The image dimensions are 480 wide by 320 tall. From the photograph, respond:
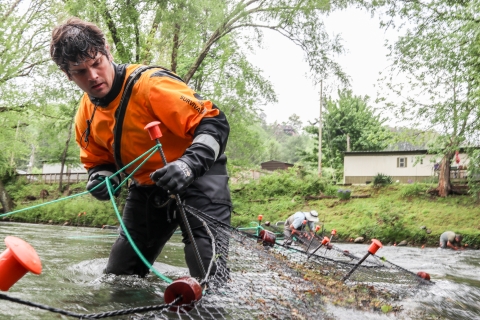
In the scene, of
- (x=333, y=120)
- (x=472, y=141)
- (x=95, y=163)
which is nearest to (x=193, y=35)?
(x=472, y=141)

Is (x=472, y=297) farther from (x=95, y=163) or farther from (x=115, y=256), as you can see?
(x=95, y=163)

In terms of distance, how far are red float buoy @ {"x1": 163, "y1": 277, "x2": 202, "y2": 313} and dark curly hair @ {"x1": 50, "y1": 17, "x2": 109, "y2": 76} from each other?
1529mm

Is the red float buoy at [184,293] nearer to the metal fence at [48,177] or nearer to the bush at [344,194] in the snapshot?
the bush at [344,194]

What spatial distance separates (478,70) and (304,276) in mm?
13658

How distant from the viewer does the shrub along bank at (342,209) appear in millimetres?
19544

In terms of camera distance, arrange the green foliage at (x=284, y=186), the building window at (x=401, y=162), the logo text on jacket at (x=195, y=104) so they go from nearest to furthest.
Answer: the logo text on jacket at (x=195, y=104), the green foliage at (x=284, y=186), the building window at (x=401, y=162)

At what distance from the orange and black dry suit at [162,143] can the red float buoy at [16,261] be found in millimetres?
1264

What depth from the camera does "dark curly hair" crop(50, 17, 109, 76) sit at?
106 inches

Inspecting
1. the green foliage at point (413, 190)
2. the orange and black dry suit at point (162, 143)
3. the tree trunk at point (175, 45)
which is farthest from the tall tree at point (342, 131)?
the orange and black dry suit at point (162, 143)

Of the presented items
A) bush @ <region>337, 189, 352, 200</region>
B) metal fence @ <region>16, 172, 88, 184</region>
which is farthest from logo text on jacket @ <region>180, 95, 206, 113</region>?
metal fence @ <region>16, 172, 88, 184</region>

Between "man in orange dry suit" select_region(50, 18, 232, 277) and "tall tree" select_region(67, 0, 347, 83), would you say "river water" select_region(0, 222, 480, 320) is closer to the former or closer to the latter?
"man in orange dry suit" select_region(50, 18, 232, 277)

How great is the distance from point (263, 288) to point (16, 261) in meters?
1.90

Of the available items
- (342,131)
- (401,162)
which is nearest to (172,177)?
(401,162)

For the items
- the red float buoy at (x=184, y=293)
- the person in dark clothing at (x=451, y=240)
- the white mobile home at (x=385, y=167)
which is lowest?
the person in dark clothing at (x=451, y=240)
